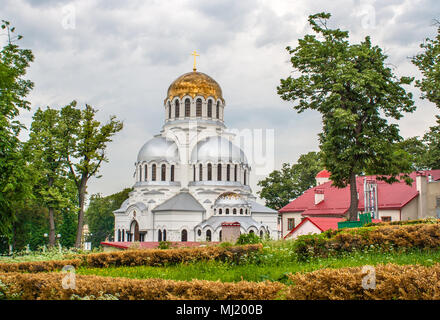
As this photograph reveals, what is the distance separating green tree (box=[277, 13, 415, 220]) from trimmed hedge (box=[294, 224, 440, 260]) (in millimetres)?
8994

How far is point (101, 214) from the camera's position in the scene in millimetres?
69688

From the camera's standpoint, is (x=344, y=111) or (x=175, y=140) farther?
(x=175, y=140)

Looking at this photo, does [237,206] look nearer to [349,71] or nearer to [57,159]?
[57,159]

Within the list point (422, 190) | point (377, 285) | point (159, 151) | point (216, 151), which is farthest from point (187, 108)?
point (377, 285)

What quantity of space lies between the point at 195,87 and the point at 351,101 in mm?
30727

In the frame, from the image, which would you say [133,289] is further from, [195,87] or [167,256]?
[195,87]

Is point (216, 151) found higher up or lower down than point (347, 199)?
higher up

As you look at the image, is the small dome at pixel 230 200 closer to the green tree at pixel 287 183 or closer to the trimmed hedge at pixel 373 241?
the green tree at pixel 287 183

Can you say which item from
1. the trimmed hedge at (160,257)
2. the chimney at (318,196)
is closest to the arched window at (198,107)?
the chimney at (318,196)

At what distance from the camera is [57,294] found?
7.39 metres

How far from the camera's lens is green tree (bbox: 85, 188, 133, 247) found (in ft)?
226

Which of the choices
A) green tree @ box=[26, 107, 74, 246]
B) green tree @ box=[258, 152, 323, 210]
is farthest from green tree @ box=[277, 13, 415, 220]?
green tree @ box=[258, 152, 323, 210]
